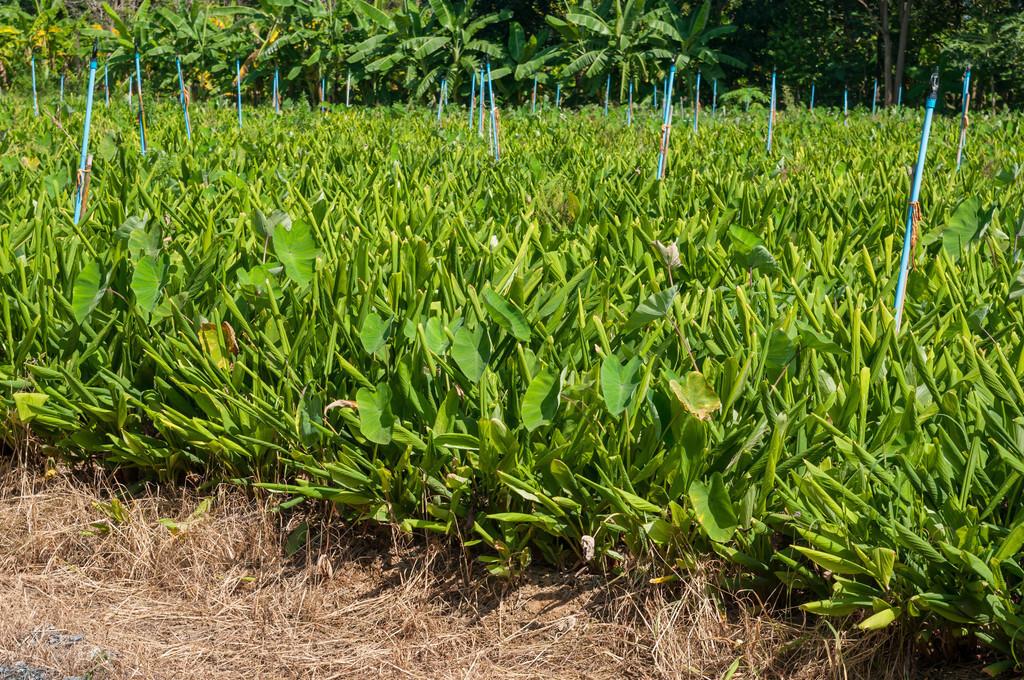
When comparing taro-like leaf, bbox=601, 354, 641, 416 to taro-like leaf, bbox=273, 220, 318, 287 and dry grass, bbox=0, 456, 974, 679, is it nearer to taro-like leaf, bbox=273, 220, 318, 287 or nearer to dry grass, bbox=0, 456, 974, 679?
dry grass, bbox=0, 456, 974, 679

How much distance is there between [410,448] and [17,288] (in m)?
1.21

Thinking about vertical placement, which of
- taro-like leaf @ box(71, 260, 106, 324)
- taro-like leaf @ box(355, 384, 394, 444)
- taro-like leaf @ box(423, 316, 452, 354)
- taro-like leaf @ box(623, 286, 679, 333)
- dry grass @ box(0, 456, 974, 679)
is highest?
taro-like leaf @ box(623, 286, 679, 333)

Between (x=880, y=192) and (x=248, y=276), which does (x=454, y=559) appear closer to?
(x=248, y=276)

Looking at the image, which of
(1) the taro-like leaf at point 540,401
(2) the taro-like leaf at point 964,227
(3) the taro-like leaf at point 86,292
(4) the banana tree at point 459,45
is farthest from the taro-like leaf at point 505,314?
(4) the banana tree at point 459,45

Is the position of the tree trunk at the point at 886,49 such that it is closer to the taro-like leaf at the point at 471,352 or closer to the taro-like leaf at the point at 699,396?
the taro-like leaf at the point at 471,352

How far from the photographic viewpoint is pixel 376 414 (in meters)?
1.91

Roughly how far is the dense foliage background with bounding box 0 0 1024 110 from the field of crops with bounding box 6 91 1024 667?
12544 millimetres

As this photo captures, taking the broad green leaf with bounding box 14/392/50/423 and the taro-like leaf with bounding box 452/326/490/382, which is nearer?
the taro-like leaf with bounding box 452/326/490/382

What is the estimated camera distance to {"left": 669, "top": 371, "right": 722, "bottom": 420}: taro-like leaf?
1.71 meters

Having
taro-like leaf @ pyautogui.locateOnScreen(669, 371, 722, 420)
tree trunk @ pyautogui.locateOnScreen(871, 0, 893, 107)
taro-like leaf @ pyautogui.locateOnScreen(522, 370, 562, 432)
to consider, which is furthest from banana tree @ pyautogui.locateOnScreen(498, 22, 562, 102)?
taro-like leaf @ pyautogui.locateOnScreen(669, 371, 722, 420)

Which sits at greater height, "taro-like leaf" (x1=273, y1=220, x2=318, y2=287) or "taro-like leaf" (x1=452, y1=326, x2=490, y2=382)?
"taro-like leaf" (x1=273, y1=220, x2=318, y2=287)

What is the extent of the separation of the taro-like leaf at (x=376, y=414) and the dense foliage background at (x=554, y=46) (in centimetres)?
1339

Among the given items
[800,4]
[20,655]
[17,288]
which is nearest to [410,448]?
[20,655]

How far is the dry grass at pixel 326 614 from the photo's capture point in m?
1.67
